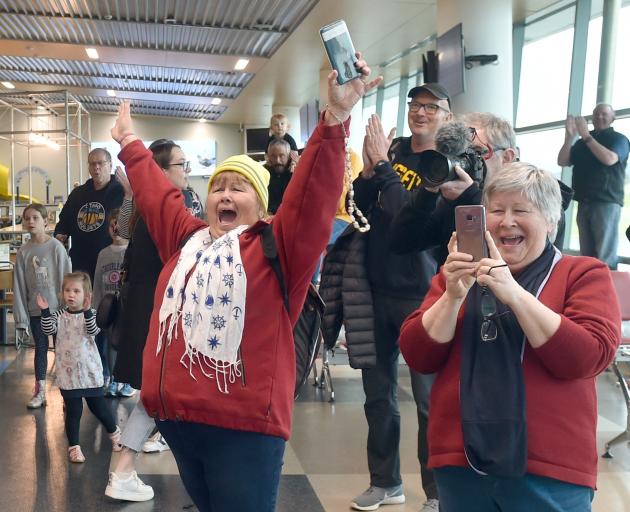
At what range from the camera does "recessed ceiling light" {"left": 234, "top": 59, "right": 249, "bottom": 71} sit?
46.3 ft

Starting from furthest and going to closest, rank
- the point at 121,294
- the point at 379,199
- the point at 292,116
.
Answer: the point at 292,116
the point at 121,294
the point at 379,199

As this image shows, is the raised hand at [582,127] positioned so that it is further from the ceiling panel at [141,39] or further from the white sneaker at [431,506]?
the white sneaker at [431,506]

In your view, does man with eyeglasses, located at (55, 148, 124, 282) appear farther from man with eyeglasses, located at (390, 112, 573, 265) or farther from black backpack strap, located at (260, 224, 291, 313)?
black backpack strap, located at (260, 224, 291, 313)

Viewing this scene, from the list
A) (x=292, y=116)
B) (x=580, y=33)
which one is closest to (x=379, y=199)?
(x=580, y=33)

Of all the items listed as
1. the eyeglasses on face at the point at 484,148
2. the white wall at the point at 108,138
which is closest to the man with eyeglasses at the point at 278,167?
the eyeglasses on face at the point at 484,148

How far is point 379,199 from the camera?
135 inches

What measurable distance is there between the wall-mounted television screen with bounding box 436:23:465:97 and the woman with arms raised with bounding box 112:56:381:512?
18.7 feet

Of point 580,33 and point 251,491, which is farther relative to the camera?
point 580,33

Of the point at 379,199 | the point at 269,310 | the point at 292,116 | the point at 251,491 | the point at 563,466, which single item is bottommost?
the point at 251,491

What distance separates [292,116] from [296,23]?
9.68 meters

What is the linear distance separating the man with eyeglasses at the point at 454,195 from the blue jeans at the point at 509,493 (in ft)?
3.45

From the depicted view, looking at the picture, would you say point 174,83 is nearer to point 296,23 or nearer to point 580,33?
point 296,23

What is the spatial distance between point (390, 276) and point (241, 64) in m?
11.5

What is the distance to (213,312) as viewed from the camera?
6.93ft
